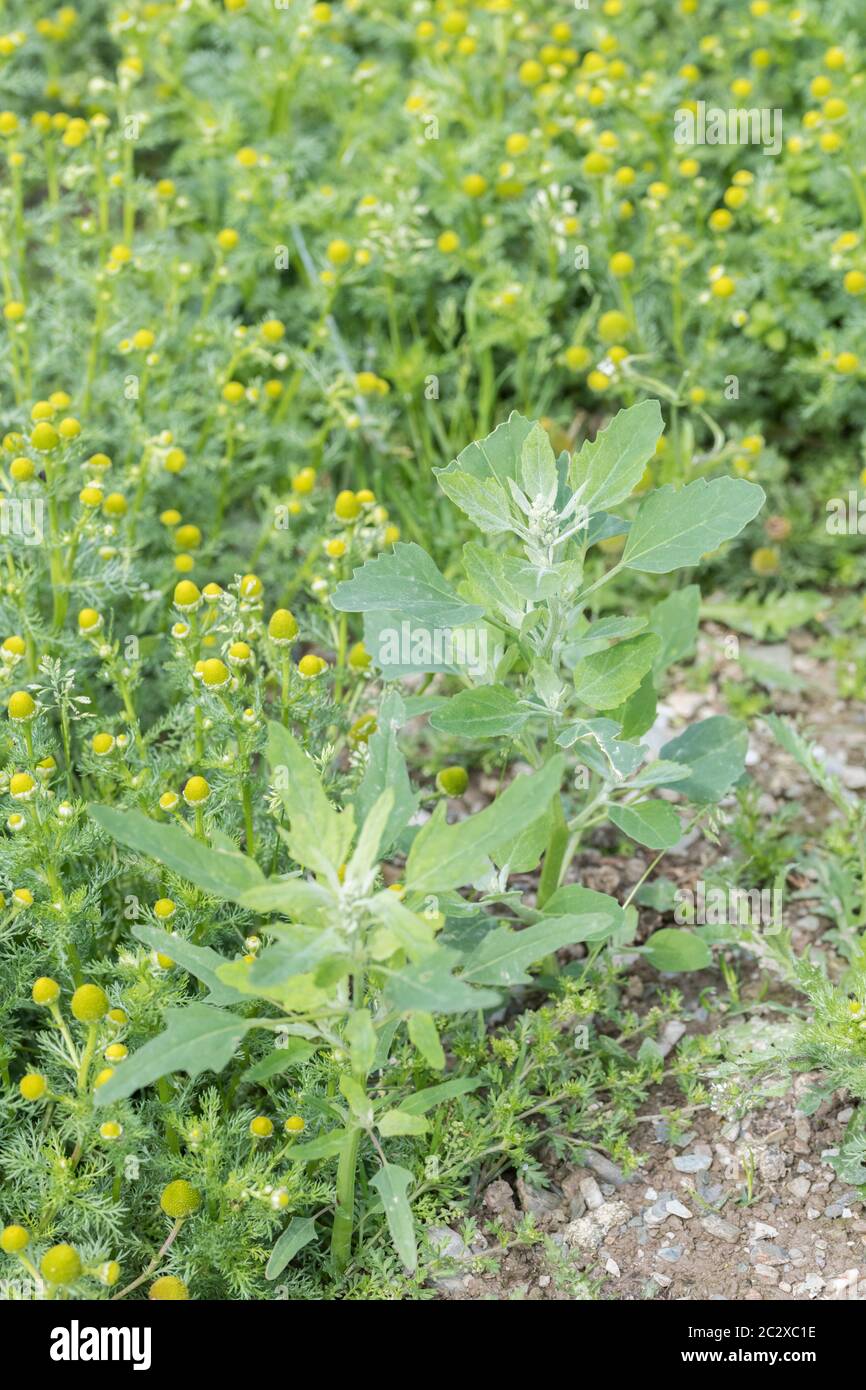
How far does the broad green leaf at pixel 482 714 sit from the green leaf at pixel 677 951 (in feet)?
2.21

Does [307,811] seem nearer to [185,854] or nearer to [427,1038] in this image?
[185,854]

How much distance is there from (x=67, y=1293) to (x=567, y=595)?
1473mm

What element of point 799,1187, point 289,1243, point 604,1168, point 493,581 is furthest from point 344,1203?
point 493,581

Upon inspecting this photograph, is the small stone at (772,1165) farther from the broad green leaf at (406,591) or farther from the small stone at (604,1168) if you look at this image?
the broad green leaf at (406,591)

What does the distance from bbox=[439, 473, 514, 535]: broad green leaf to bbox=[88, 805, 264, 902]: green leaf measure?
77 centimetres

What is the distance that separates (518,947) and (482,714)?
465 mm

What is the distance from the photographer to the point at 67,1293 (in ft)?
7.98

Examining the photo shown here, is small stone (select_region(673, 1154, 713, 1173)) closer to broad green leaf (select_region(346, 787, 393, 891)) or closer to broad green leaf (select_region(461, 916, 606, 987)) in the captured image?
broad green leaf (select_region(461, 916, 606, 987))

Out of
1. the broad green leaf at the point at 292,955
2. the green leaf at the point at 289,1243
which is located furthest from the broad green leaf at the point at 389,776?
the green leaf at the point at 289,1243

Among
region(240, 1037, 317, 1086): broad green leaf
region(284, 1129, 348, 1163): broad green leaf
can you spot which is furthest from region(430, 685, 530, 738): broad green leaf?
region(284, 1129, 348, 1163): broad green leaf

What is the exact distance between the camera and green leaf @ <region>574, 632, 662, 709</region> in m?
2.75

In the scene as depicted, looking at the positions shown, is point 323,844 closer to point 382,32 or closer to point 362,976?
point 362,976
